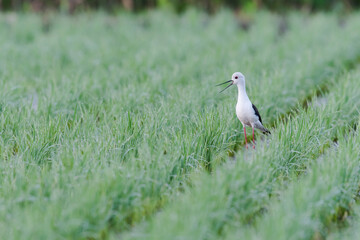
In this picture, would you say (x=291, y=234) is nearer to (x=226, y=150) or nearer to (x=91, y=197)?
(x=91, y=197)

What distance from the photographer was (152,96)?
5465 millimetres

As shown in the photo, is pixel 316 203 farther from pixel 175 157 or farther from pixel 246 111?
pixel 246 111

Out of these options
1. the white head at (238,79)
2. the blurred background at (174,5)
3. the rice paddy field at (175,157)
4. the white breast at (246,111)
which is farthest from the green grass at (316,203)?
the blurred background at (174,5)

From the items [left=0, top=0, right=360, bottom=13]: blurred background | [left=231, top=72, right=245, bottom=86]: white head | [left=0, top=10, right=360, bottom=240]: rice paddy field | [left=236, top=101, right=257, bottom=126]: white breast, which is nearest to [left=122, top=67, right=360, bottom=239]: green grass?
[left=0, top=10, right=360, bottom=240]: rice paddy field

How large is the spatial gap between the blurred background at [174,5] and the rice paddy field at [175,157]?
7725 mm

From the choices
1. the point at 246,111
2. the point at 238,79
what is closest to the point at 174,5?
the point at 238,79

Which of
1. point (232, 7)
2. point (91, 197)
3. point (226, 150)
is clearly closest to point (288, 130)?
point (226, 150)

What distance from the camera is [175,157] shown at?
11.5 ft

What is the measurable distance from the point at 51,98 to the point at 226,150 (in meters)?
1.94

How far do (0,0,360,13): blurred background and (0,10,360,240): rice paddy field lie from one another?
7.72 metres

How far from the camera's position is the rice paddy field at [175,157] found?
2.79 metres

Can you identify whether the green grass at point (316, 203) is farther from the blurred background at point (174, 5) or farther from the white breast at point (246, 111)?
the blurred background at point (174, 5)

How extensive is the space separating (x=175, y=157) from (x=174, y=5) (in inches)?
479

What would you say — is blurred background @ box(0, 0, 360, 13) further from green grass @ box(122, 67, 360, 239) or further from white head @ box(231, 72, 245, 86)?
green grass @ box(122, 67, 360, 239)
